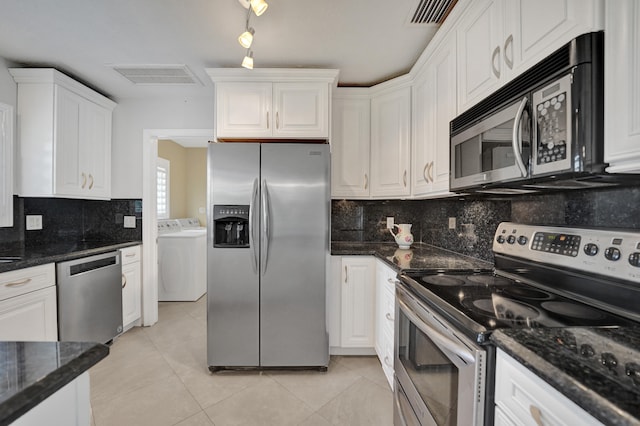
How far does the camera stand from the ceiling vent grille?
1.62m

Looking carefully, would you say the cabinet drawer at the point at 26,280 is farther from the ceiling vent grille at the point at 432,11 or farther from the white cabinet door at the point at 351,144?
the ceiling vent grille at the point at 432,11

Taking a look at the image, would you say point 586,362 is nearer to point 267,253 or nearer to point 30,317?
point 267,253

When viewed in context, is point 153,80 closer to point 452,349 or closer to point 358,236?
point 358,236

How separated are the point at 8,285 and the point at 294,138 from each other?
6.58 ft

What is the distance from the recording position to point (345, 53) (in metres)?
2.13

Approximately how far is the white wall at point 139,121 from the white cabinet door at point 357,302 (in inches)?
79.2

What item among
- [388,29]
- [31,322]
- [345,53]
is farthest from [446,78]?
[31,322]

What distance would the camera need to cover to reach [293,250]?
2.14m

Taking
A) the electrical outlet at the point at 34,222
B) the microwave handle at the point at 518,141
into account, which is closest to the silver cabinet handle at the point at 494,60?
the microwave handle at the point at 518,141

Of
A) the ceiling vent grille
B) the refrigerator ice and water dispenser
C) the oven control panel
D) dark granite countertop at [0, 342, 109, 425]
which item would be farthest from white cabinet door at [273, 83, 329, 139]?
dark granite countertop at [0, 342, 109, 425]

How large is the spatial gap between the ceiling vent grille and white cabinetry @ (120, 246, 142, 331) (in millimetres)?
3002

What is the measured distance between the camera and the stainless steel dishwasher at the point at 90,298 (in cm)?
207

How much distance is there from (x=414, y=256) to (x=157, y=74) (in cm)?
255

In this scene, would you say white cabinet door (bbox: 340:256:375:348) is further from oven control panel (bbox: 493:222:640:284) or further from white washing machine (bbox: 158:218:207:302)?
white washing machine (bbox: 158:218:207:302)
